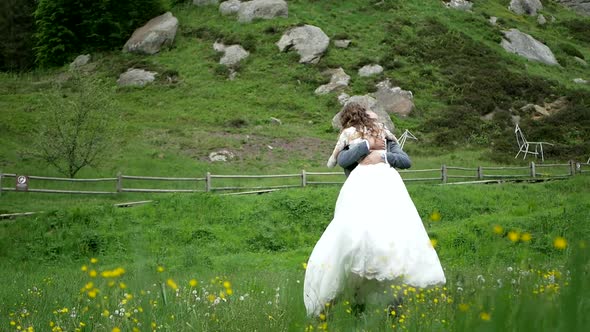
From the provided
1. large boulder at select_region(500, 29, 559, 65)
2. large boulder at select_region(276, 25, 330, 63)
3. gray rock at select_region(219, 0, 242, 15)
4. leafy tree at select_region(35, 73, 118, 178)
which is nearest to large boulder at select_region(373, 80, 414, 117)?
large boulder at select_region(276, 25, 330, 63)

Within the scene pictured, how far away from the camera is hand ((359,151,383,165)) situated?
19.1 feet

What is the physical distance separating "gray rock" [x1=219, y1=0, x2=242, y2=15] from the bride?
46.3 m

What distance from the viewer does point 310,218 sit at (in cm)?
2039

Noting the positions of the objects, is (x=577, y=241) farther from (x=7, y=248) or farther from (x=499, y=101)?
(x=499, y=101)

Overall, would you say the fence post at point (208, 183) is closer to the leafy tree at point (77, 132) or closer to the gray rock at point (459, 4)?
the leafy tree at point (77, 132)

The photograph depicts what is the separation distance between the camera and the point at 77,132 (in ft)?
80.4

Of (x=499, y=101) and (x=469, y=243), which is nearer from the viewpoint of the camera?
(x=469, y=243)

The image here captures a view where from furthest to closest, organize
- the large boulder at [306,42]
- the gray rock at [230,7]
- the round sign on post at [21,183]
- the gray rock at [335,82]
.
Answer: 1. the gray rock at [230,7]
2. the large boulder at [306,42]
3. the gray rock at [335,82]
4. the round sign on post at [21,183]

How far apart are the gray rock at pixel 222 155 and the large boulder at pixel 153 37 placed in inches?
765

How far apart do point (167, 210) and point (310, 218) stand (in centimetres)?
479

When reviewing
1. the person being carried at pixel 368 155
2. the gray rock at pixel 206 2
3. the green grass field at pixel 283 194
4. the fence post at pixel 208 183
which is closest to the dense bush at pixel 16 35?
the green grass field at pixel 283 194

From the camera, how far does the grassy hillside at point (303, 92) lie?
2959cm

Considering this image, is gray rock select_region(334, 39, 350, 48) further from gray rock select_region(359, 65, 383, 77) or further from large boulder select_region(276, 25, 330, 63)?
gray rock select_region(359, 65, 383, 77)

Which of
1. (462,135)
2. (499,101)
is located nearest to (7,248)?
(462,135)
